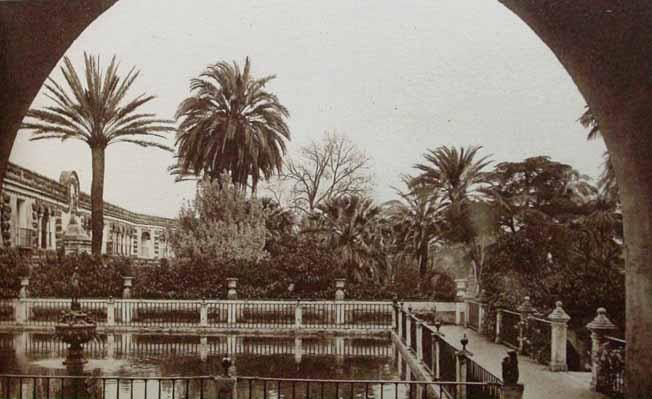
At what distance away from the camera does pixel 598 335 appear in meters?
8.54

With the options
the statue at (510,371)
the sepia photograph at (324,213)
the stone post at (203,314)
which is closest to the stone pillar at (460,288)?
the sepia photograph at (324,213)

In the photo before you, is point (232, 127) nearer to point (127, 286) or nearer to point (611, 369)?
point (127, 286)

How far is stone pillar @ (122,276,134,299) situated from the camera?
39.6 ft

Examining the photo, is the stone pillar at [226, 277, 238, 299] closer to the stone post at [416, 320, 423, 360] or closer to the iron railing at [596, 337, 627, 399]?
the stone post at [416, 320, 423, 360]

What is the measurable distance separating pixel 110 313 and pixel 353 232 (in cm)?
466

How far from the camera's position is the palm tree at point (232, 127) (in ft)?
29.3

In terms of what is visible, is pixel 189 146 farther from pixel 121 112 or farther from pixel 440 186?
pixel 440 186

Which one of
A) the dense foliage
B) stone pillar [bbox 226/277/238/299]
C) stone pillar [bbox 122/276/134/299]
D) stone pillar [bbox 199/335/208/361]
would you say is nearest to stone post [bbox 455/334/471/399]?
the dense foliage

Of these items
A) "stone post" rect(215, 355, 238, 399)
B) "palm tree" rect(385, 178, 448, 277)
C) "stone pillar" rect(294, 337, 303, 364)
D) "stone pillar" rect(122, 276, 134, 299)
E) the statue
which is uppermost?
"palm tree" rect(385, 178, 448, 277)

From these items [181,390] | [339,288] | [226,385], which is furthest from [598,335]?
[339,288]

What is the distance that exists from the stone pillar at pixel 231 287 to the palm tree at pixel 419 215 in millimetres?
4099

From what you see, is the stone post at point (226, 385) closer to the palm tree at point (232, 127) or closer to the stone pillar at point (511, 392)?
the stone pillar at point (511, 392)

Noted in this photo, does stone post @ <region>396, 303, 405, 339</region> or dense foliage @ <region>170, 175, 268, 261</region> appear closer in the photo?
dense foliage @ <region>170, 175, 268, 261</region>

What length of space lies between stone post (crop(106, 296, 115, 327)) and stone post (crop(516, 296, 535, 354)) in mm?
6810
